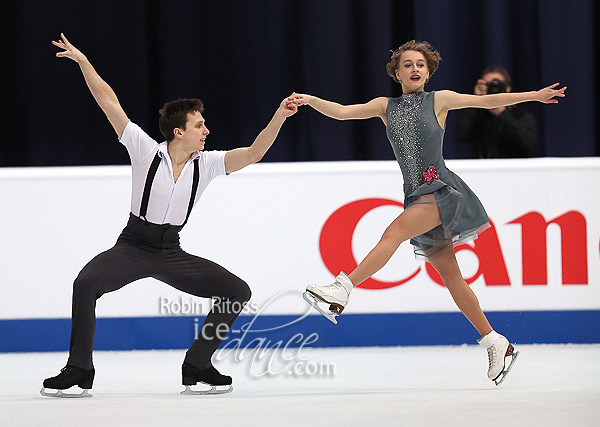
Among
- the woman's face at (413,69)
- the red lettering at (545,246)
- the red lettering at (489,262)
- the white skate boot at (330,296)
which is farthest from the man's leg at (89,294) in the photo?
the red lettering at (545,246)

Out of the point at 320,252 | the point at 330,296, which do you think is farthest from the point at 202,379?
the point at 320,252

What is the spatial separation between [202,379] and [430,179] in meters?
1.12

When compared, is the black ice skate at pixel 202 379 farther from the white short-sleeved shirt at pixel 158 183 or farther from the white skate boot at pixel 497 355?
the white skate boot at pixel 497 355

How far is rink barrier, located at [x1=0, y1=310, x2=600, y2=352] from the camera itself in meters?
4.88

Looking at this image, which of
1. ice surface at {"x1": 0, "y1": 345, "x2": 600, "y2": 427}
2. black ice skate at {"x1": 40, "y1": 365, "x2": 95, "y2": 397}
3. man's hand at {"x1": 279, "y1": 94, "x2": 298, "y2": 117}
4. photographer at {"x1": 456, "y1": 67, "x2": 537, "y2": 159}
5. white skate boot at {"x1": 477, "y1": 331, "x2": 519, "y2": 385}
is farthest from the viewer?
photographer at {"x1": 456, "y1": 67, "x2": 537, "y2": 159}

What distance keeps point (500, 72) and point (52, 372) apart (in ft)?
10.3

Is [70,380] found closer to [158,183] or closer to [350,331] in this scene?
[158,183]

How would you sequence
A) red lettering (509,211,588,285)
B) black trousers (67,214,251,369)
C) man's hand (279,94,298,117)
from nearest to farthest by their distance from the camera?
black trousers (67,214,251,369), man's hand (279,94,298,117), red lettering (509,211,588,285)

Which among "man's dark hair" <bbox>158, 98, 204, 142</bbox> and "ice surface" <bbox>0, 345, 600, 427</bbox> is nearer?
"ice surface" <bbox>0, 345, 600, 427</bbox>

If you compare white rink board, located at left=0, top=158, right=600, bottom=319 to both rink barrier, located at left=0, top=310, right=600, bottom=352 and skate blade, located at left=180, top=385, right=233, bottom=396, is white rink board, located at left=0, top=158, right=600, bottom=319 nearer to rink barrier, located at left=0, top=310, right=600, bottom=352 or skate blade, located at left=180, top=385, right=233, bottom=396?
rink barrier, located at left=0, top=310, right=600, bottom=352

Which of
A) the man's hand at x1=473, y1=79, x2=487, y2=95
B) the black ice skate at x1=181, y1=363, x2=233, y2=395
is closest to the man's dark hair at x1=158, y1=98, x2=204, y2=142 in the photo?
the black ice skate at x1=181, y1=363, x2=233, y2=395

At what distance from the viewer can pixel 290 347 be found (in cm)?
488

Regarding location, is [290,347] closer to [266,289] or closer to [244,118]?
[266,289]

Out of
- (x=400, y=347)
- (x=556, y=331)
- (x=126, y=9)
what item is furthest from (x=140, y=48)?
(x=556, y=331)
